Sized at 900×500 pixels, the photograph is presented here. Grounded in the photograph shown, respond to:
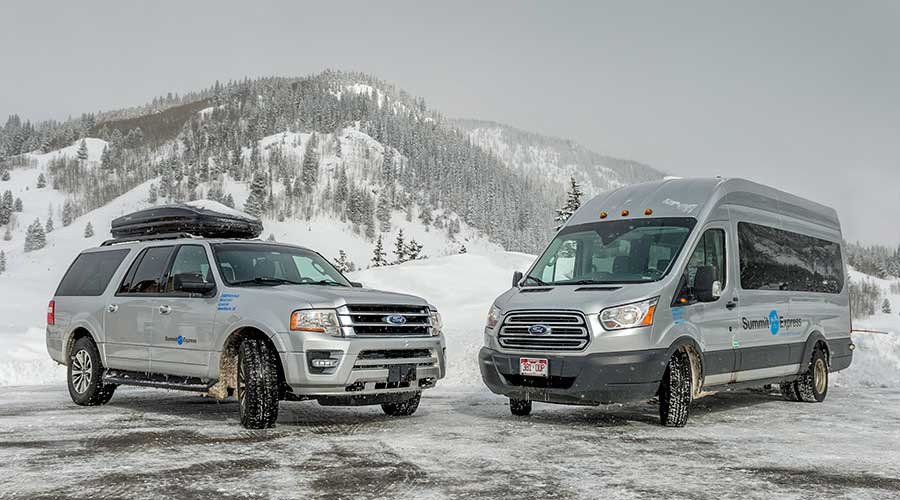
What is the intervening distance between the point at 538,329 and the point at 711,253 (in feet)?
8.20

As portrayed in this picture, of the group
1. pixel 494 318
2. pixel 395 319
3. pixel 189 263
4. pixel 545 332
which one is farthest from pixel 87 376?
pixel 545 332

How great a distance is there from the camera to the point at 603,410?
416 inches

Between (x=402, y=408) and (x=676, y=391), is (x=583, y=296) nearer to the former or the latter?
(x=676, y=391)

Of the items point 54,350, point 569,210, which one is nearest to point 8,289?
point 569,210

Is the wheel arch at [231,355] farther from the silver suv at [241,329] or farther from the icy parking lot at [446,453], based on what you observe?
the icy parking lot at [446,453]

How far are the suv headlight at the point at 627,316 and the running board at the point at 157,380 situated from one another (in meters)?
4.29

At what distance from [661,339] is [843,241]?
753cm

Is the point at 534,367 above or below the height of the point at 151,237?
below

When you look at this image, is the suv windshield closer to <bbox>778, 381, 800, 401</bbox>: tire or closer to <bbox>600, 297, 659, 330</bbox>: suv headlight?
<bbox>600, 297, 659, 330</bbox>: suv headlight

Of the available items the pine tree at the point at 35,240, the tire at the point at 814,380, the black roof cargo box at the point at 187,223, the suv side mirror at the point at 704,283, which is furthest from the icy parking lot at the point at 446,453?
the pine tree at the point at 35,240

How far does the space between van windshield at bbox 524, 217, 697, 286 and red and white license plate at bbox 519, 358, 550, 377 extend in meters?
1.18

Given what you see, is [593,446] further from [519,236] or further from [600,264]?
[519,236]

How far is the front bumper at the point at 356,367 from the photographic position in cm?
802

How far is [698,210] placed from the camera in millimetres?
9602
